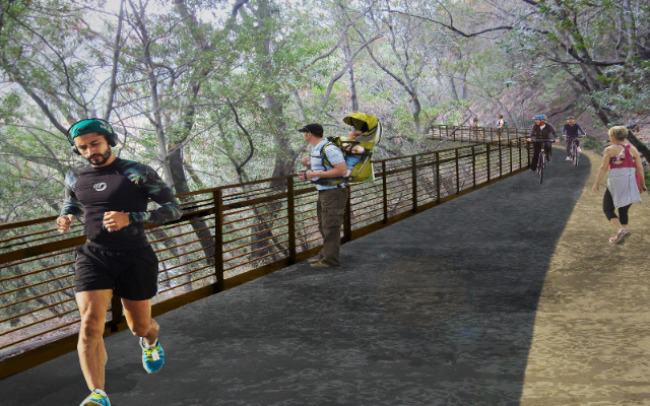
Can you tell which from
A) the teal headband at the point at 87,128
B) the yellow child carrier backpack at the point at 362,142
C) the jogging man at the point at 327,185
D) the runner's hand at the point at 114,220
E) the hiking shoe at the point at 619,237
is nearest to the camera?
the runner's hand at the point at 114,220

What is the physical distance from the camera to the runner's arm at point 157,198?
4.32 meters

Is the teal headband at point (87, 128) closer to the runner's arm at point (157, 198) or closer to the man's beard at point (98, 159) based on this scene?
the man's beard at point (98, 159)

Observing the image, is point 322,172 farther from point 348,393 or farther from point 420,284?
point 348,393

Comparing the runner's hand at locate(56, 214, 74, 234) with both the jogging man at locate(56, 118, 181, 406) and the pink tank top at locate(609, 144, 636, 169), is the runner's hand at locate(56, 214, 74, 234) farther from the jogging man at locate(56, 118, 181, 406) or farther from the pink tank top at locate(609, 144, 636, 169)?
the pink tank top at locate(609, 144, 636, 169)

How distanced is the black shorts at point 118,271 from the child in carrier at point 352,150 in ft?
14.9

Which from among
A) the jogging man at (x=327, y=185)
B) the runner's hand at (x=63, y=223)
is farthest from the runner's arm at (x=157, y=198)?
the jogging man at (x=327, y=185)

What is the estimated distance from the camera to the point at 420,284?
8008mm

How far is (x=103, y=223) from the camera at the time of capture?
4.12 m

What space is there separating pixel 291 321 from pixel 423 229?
6093 millimetres

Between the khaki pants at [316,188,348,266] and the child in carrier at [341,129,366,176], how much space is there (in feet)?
1.03

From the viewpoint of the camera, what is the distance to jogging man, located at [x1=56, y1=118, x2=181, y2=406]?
4176 mm

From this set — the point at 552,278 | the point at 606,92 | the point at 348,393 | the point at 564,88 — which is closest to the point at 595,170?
the point at 606,92

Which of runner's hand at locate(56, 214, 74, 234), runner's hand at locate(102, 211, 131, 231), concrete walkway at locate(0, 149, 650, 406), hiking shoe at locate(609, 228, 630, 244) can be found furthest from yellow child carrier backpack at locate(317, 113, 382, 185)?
runner's hand at locate(102, 211, 131, 231)

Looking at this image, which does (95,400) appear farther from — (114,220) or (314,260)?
(314,260)
